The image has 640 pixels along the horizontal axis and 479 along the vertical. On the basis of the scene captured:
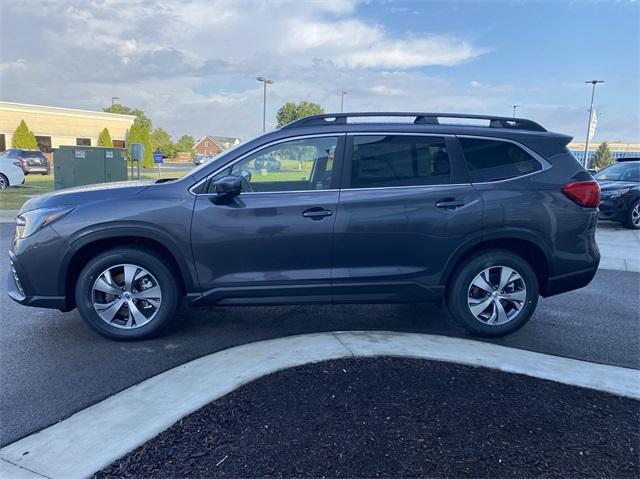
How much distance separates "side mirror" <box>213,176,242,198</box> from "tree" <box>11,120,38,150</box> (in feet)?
158

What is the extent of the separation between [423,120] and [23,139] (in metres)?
49.8

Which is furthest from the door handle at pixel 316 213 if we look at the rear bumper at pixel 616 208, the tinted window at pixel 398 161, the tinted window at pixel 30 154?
the tinted window at pixel 30 154

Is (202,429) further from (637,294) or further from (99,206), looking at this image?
(637,294)

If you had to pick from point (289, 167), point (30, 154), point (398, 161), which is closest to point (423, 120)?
point (398, 161)

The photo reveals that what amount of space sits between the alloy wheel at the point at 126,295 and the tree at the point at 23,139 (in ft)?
157

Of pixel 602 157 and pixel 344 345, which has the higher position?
pixel 602 157

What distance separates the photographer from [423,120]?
4355 mm

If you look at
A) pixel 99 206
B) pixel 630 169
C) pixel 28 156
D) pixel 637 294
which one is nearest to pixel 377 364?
pixel 99 206

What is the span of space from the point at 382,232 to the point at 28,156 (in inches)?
1327

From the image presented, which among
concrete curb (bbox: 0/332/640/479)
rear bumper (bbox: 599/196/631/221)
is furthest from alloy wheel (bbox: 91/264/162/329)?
rear bumper (bbox: 599/196/631/221)

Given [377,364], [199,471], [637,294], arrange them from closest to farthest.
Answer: [199,471] < [377,364] < [637,294]

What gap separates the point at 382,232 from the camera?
4.05 metres

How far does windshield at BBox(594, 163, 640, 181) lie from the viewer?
→ 12.0 metres

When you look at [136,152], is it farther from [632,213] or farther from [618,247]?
[632,213]
